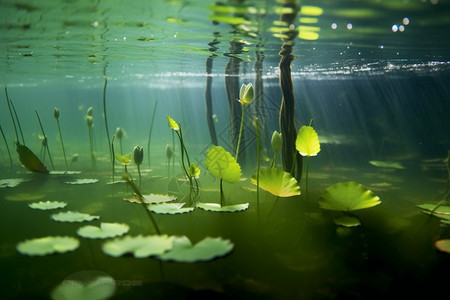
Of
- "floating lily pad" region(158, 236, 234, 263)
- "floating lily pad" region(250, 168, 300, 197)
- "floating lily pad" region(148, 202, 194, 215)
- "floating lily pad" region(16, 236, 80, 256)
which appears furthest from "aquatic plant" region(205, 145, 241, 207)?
"floating lily pad" region(16, 236, 80, 256)

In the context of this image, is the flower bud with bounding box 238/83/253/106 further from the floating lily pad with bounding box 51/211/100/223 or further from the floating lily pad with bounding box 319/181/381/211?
the floating lily pad with bounding box 51/211/100/223

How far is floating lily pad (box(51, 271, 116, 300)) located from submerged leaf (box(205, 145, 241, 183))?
1.47 meters

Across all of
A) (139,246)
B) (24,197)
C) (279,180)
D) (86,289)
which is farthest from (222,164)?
(24,197)

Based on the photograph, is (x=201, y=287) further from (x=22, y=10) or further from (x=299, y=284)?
(x=22, y=10)

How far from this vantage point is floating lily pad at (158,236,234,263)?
1.96 meters

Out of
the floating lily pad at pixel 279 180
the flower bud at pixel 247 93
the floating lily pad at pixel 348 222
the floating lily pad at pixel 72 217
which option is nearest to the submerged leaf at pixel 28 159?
the floating lily pad at pixel 72 217

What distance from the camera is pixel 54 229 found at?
3299 millimetres

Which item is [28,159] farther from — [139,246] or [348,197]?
[348,197]

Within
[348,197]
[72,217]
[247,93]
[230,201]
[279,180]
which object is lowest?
[230,201]

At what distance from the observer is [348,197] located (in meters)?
3.17

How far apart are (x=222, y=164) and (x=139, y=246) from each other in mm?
1490

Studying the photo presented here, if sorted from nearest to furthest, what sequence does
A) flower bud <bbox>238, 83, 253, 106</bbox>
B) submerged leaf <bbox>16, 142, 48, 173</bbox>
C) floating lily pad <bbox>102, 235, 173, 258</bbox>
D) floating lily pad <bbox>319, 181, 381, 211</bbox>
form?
floating lily pad <bbox>102, 235, 173, 258</bbox> → floating lily pad <bbox>319, 181, 381, 211</bbox> → flower bud <bbox>238, 83, 253, 106</bbox> → submerged leaf <bbox>16, 142, 48, 173</bbox>

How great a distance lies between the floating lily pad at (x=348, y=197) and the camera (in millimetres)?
3072

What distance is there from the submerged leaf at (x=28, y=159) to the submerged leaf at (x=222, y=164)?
4363 millimetres
